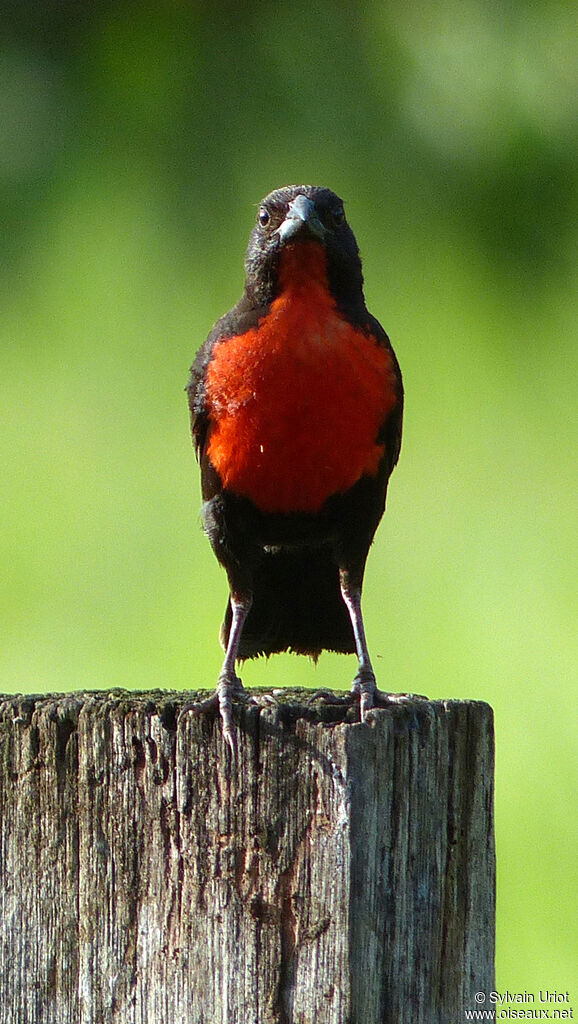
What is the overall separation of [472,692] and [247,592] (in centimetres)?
163

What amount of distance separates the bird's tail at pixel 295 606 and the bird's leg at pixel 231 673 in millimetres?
74

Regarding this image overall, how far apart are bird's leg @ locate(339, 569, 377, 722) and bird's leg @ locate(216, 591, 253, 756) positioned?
0.25m

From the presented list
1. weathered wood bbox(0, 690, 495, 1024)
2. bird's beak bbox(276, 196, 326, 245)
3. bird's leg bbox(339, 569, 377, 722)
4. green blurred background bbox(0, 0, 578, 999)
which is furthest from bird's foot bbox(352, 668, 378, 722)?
green blurred background bbox(0, 0, 578, 999)

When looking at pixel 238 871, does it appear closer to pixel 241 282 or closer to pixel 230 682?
pixel 230 682

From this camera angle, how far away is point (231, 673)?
3.18 metres

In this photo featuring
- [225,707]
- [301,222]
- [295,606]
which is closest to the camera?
[225,707]

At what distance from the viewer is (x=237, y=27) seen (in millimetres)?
6117

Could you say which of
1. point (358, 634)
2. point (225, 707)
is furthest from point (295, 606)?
point (225, 707)

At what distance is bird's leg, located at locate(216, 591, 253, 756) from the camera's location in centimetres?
225

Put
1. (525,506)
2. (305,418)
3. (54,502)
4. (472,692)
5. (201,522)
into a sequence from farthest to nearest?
(54,502), (525,506), (472,692), (201,522), (305,418)

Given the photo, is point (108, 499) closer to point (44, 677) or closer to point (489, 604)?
point (44, 677)

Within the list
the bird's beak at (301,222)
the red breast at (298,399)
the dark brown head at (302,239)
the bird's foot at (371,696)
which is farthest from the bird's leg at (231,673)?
the bird's beak at (301,222)

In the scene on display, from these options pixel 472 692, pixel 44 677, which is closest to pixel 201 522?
pixel 472 692

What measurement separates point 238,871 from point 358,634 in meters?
1.39
